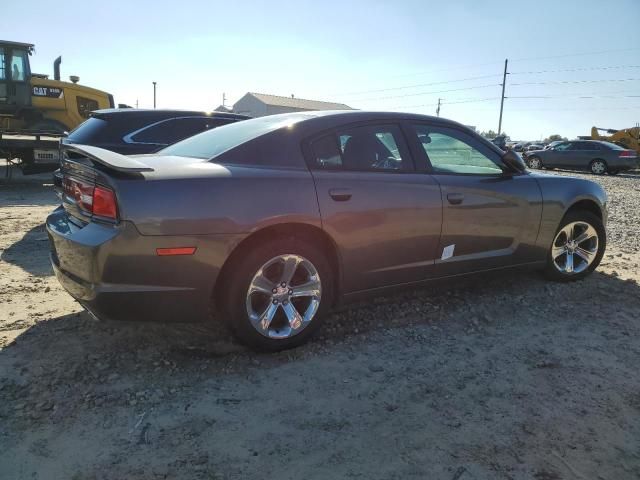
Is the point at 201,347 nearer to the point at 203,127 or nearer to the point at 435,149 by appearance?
the point at 435,149

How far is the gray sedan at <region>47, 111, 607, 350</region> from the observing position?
8.87ft

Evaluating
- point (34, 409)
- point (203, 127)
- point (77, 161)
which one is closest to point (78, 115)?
point (203, 127)

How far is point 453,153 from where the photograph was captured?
4.00 m

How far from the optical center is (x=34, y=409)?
252 cm

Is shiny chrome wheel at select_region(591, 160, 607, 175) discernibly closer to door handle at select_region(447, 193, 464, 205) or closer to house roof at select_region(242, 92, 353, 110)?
door handle at select_region(447, 193, 464, 205)

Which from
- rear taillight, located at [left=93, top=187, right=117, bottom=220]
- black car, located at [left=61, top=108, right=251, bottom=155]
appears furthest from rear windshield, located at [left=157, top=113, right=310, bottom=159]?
black car, located at [left=61, top=108, right=251, bottom=155]

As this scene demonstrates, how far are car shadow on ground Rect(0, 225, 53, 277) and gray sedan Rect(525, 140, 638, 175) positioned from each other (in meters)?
22.3

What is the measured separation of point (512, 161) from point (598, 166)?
2104 cm

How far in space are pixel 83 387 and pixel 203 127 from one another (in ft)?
15.9

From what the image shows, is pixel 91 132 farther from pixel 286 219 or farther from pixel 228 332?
pixel 286 219

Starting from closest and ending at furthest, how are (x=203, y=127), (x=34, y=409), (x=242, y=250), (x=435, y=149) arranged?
1. (x=34, y=409)
2. (x=242, y=250)
3. (x=435, y=149)
4. (x=203, y=127)

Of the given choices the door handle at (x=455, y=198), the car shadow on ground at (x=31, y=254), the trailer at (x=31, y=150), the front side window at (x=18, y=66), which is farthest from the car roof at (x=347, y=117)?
the front side window at (x=18, y=66)

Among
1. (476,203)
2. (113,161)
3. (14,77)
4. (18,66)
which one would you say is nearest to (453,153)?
(476,203)

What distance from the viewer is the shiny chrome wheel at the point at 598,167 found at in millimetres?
21938
